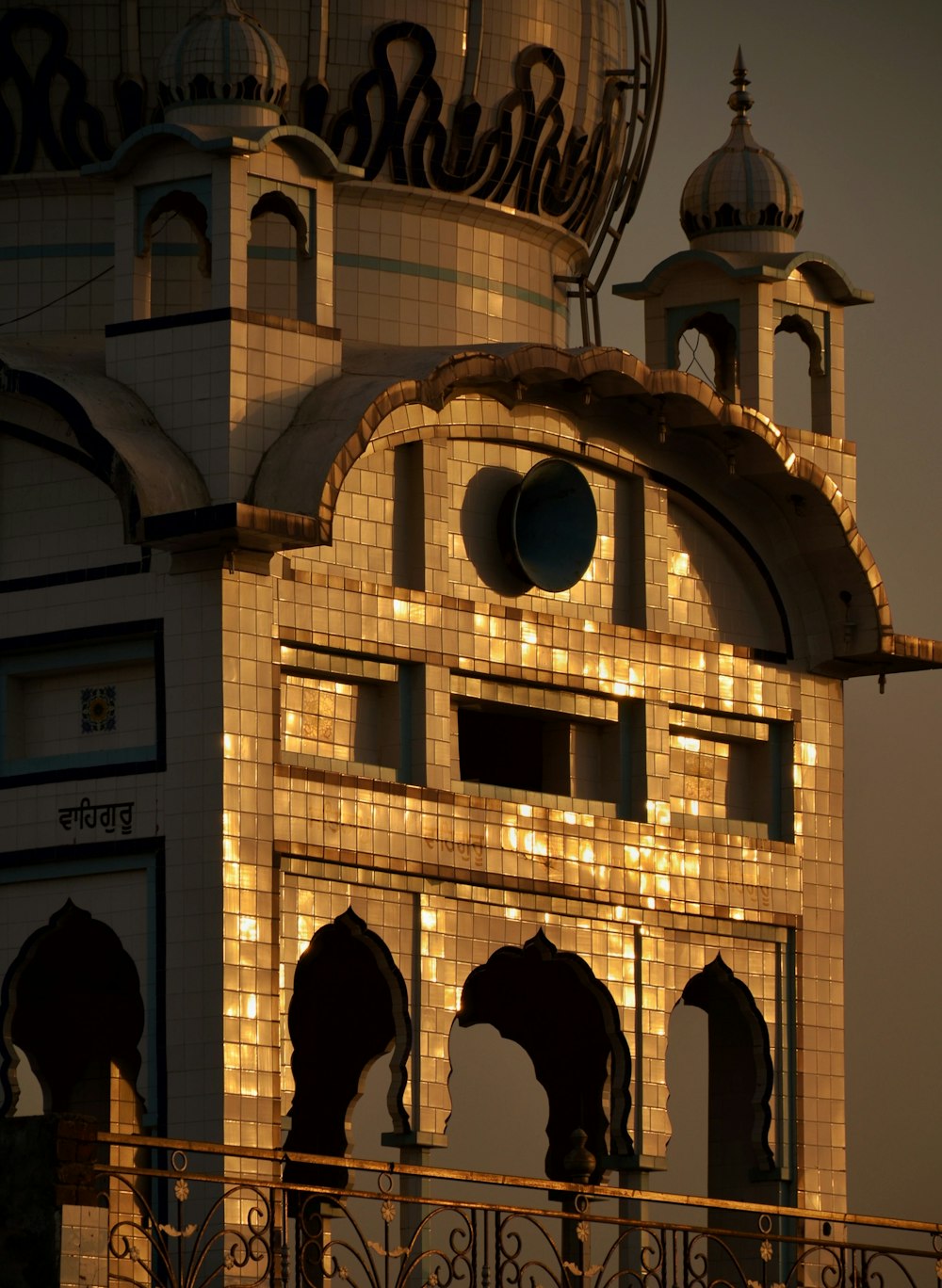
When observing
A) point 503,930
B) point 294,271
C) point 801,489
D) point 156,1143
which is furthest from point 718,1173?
point 156,1143

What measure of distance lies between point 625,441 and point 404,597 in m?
3.11

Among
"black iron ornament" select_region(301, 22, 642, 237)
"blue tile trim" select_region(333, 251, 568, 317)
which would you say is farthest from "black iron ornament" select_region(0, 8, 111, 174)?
"blue tile trim" select_region(333, 251, 568, 317)

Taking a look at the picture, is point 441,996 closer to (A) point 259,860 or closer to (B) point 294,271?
(A) point 259,860

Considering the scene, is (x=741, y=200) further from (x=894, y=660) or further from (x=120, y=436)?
(x=120, y=436)

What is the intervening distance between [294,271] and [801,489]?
4.85m

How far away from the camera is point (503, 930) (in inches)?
1155

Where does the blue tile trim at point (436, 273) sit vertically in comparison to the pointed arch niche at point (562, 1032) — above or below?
above

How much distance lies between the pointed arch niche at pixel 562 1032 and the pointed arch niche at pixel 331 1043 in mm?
1009

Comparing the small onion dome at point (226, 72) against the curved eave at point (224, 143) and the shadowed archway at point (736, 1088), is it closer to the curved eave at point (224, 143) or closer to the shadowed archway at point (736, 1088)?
the curved eave at point (224, 143)

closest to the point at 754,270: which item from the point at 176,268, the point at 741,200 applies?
the point at 741,200

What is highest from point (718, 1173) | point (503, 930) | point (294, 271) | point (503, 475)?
point (294, 271)

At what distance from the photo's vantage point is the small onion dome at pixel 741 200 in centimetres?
3275

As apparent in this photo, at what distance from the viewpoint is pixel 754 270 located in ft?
106

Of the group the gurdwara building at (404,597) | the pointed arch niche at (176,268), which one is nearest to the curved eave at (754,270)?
the gurdwara building at (404,597)
